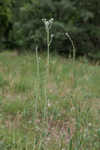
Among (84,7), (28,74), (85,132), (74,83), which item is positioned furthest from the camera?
(84,7)

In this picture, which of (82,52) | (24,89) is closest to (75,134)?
(24,89)

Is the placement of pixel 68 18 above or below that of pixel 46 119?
below

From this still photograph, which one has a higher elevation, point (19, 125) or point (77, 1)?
point (77, 1)

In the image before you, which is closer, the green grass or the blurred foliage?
the green grass

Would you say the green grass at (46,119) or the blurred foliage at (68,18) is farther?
the blurred foliage at (68,18)

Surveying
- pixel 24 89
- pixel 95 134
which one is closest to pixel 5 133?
pixel 95 134

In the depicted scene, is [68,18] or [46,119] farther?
[68,18]

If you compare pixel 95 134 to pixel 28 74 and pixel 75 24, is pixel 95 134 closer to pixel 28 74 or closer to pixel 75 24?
pixel 28 74

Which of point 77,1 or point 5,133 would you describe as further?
point 77,1

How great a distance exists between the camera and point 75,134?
5.41 feet

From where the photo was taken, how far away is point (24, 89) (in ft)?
10.2

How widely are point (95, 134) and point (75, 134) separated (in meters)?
0.37

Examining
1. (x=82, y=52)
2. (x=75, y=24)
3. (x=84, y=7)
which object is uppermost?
(x=84, y=7)

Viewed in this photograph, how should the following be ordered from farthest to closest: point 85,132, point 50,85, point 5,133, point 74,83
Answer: point 50,85 < point 74,83 < point 5,133 < point 85,132
